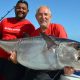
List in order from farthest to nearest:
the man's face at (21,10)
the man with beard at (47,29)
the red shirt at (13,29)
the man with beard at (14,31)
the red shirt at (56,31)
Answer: the man's face at (21,10) < the red shirt at (13,29) < the man with beard at (14,31) < the red shirt at (56,31) < the man with beard at (47,29)

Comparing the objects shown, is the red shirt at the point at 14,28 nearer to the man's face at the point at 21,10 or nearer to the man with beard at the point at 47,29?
the man's face at the point at 21,10

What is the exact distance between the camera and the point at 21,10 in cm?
750

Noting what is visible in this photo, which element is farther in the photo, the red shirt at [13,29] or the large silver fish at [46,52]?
the red shirt at [13,29]

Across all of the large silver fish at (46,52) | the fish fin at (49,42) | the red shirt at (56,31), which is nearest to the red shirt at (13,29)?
the red shirt at (56,31)

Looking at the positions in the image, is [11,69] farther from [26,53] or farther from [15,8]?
[15,8]

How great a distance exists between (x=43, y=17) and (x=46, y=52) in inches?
37.4

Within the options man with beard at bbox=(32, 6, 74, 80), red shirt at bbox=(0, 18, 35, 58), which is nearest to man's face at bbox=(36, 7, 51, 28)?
man with beard at bbox=(32, 6, 74, 80)

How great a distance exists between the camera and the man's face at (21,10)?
750 cm

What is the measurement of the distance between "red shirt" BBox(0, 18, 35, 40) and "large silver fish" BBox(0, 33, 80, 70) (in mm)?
892

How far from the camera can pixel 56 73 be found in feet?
20.9

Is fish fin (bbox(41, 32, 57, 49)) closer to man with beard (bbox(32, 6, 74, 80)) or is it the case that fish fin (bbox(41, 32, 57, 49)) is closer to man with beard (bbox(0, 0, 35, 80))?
man with beard (bbox(32, 6, 74, 80))

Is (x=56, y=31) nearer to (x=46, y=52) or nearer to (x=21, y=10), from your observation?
(x=46, y=52)

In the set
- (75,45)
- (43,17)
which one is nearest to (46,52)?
(75,45)

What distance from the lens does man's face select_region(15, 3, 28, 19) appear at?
7.50 meters
